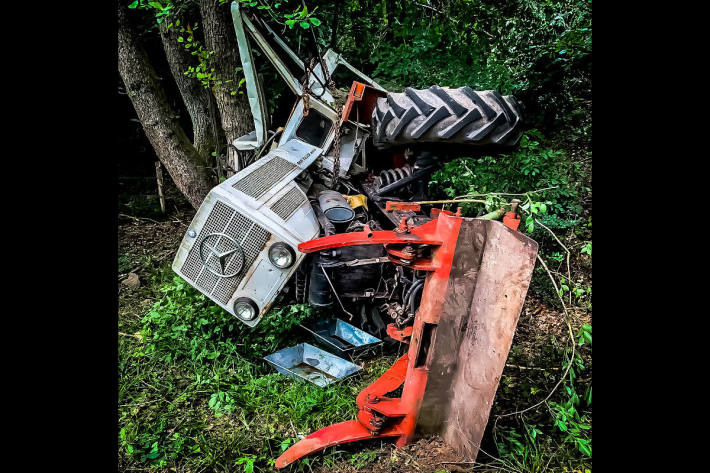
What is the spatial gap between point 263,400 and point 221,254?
1013mm

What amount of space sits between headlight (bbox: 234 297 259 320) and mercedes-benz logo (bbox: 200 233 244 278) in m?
0.20

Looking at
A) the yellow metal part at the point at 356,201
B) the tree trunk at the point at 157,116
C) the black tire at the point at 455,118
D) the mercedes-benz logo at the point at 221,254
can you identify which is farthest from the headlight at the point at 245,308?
the tree trunk at the point at 157,116

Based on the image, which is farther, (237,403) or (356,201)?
(356,201)

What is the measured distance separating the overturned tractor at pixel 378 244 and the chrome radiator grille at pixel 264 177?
0.04 ft

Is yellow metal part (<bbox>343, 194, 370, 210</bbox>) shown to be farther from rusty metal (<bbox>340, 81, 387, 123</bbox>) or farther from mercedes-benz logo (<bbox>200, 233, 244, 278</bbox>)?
mercedes-benz logo (<bbox>200, 233, 244, 278</bbox>)

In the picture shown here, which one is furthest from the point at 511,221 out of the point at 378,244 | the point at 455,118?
the point at 378,244

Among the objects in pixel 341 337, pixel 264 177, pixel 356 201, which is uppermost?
pixel 264 177

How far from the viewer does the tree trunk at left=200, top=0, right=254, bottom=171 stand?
14.5 ft

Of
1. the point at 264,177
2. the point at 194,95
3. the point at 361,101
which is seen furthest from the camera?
the point at 194,95

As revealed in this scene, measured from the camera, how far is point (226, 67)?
4.60m

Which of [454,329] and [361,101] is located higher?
[361,101]

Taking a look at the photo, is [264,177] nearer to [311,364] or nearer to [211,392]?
[311,364]

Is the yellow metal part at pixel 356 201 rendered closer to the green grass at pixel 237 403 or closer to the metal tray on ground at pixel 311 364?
the green grass at pixel 237 403

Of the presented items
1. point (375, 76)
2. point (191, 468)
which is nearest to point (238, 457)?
point (191, 468)
